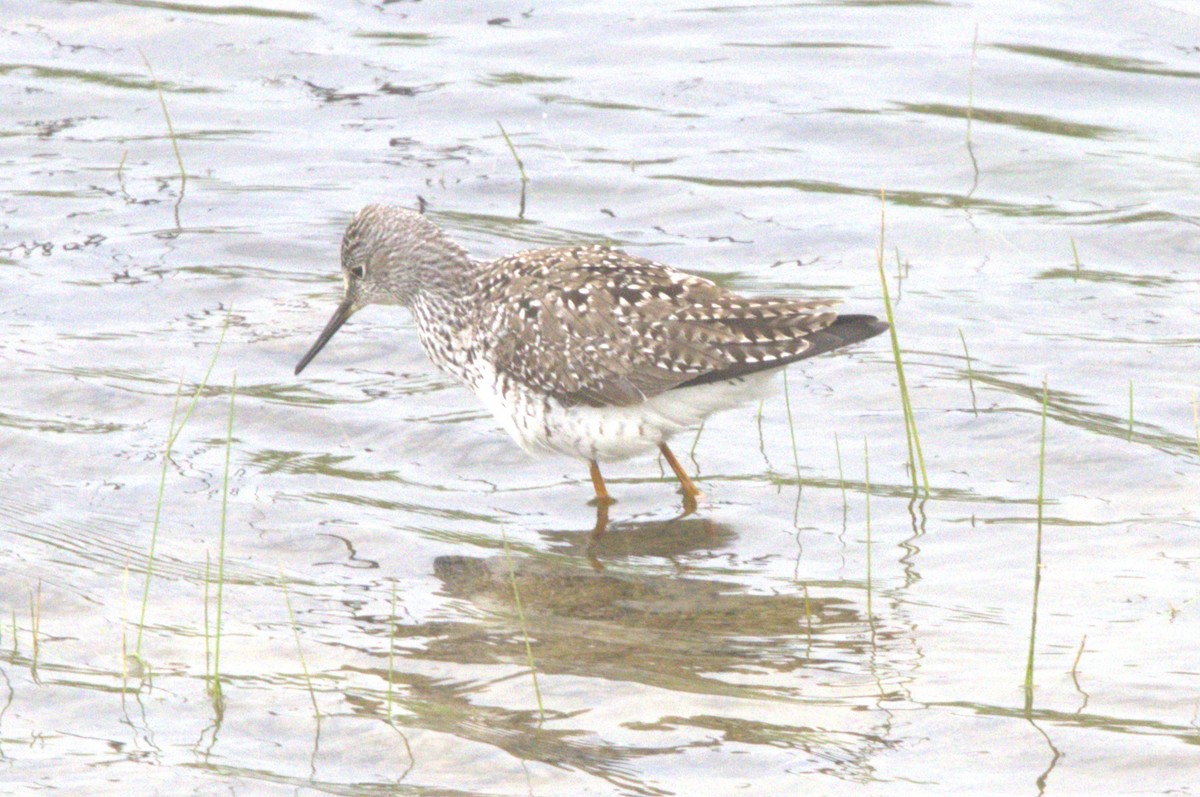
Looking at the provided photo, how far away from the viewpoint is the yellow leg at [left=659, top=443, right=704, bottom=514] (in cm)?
797

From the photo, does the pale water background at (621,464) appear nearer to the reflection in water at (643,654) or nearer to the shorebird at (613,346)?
the reflection in water at (643,654)

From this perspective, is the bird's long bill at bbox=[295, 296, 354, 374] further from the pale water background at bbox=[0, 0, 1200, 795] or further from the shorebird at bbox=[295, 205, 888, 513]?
the shorebird at bbox=[295, 205, 888, 513]

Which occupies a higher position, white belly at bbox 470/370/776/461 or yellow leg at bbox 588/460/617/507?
white belly at bbox 470/370/776/461

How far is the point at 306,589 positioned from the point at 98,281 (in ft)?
13.3

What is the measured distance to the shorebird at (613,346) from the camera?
24.5ft

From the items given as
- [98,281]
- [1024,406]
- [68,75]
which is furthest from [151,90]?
[1024,406]

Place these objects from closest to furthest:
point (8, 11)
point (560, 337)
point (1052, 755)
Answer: point (1052, 755)
point (560, 337)
point (8, 11)

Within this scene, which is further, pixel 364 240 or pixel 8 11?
pixel 8 11

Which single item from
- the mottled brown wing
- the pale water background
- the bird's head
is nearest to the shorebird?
the mottled brown wing

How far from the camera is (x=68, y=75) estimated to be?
13562mm

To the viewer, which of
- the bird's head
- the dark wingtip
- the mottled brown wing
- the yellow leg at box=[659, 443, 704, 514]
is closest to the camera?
the dark wingtip

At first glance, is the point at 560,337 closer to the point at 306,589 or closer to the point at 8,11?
the point at 306,589

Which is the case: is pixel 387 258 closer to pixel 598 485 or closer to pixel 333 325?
pixel 333 325

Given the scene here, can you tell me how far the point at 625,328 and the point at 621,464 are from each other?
1.33m
